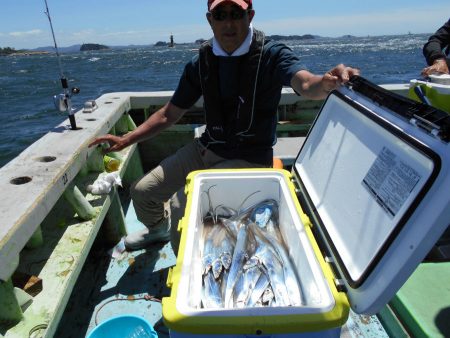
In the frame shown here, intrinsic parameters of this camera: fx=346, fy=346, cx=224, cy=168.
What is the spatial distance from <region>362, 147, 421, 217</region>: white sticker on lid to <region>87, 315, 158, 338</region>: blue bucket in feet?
4.69

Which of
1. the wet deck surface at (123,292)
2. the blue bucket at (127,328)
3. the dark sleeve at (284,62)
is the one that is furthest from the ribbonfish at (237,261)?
the dark sleeve at (284,62)

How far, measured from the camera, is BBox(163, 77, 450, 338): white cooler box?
3.60 feet

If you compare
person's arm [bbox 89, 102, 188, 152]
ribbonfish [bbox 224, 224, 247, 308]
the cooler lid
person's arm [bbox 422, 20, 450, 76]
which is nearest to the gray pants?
person's arm [bbox 89, 102, 188, 152]

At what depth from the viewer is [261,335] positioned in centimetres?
111

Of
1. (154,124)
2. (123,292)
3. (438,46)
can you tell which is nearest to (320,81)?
(154,124)

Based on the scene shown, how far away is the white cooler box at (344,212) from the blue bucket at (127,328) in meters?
0.58

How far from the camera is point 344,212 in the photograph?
161 cm

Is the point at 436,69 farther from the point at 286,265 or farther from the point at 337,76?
the point at 286,265

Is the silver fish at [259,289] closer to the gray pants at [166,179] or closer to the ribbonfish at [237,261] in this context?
the ribbonfish at [237,261]

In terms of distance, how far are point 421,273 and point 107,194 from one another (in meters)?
2.27

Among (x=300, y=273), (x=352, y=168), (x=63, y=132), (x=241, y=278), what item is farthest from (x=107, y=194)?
(x=352, y=168)

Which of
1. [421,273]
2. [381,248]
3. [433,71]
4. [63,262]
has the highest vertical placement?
[433,71]

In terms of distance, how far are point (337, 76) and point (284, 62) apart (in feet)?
1.98

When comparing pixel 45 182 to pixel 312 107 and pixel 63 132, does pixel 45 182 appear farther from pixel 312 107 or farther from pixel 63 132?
pixel 312 107
